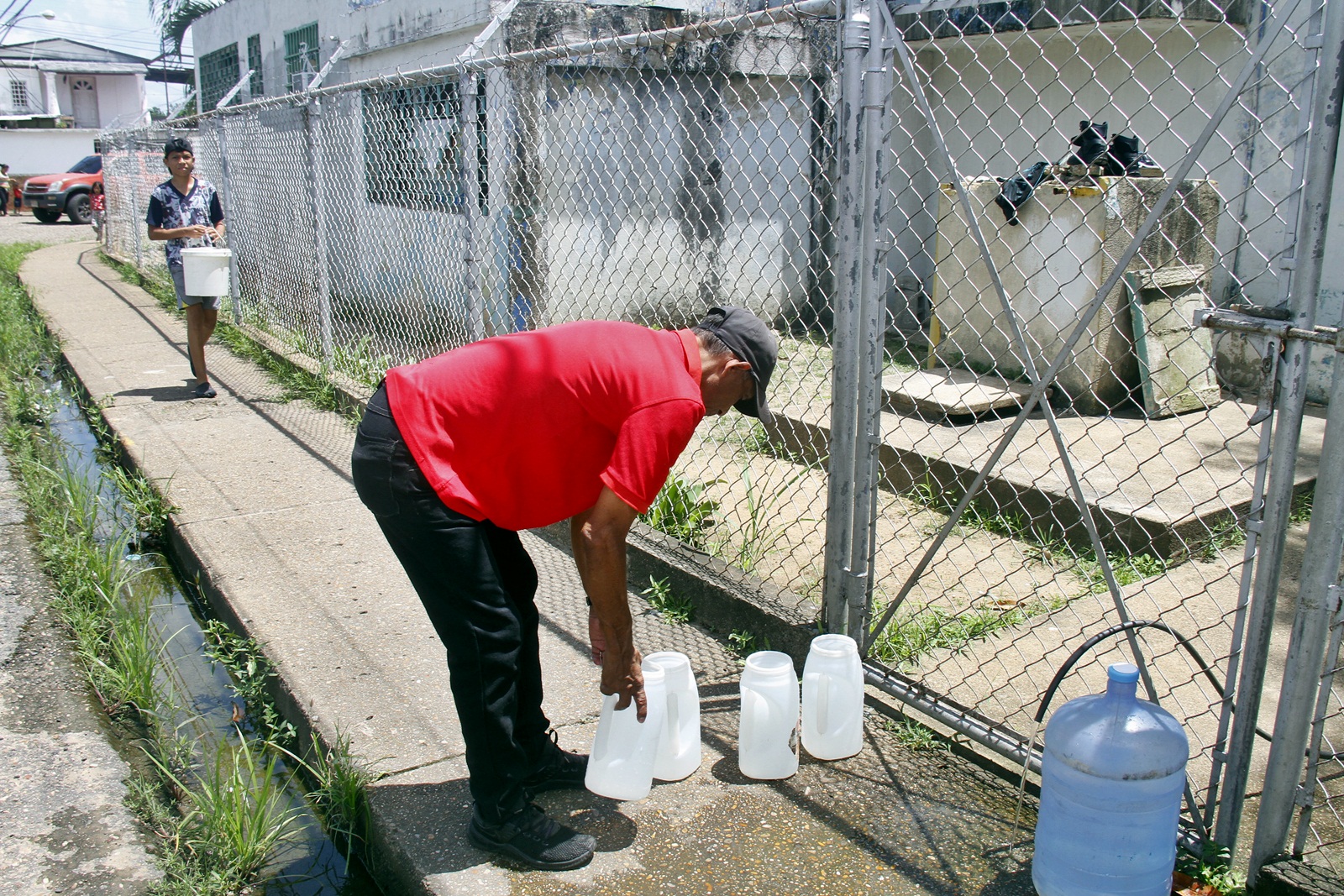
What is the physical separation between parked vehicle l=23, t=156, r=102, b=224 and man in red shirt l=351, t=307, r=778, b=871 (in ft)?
80.3

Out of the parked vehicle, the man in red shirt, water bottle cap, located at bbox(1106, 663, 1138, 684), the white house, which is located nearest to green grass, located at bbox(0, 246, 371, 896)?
the man in red shirt

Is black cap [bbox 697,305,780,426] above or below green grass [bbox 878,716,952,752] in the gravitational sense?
above

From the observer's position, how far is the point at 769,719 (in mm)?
2797

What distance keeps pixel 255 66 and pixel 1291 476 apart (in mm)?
16074

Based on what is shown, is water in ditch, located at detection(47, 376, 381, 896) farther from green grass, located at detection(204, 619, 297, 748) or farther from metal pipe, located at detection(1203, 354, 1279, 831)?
metal pipe, located at detection(1203, 354, 1279, 831)

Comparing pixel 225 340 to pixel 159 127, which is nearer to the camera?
pixel 225 340

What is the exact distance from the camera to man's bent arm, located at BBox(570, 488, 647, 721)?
2.20 metres

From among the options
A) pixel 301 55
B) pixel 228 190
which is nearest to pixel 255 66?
pixel 301 55

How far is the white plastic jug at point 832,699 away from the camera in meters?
2.88

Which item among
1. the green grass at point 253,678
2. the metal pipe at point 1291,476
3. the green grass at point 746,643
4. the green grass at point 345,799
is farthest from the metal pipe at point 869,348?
the green grass at point 253,678

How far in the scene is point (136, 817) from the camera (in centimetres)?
278

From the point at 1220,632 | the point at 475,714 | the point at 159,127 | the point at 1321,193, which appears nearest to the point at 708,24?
the point at 1321,193

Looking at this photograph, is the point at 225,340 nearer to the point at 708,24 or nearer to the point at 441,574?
the point at 708,24

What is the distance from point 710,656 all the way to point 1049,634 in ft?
3.93
